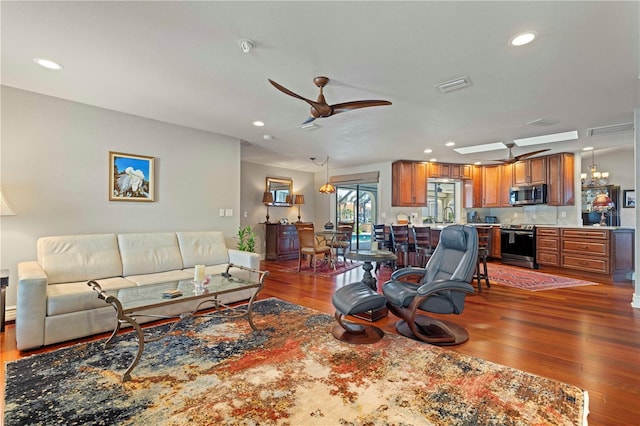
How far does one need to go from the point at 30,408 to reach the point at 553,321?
14.7 feet

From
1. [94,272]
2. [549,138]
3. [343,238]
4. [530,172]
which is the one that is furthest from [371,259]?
[530,172]

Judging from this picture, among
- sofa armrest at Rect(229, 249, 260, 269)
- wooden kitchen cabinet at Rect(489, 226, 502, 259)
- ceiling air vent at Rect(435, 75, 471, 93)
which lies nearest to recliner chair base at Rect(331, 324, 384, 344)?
sofa armrest at Rect(229, 249, 260, 269)

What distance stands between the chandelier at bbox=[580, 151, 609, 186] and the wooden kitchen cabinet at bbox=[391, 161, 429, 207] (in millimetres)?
3615

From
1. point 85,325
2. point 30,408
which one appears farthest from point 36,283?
point 30,408

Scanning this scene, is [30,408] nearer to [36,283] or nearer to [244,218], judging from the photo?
[36,283]

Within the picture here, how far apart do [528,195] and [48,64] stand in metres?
8.26

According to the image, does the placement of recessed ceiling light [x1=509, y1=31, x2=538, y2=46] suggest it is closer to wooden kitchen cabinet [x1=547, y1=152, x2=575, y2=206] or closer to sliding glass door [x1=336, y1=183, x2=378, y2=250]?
wooden kitchen cabinet [x1=547, y1=152, x2=575, y2=206]

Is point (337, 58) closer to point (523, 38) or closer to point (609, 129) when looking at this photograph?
point (523, 38)

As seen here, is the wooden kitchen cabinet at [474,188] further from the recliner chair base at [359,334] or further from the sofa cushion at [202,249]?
the sofa cushion at [202,249]

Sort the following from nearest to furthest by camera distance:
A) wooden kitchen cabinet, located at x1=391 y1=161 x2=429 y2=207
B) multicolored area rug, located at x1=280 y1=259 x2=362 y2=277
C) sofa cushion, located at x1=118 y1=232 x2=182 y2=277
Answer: sofa cushion, located at x1=118 y1=232 x2=182 y2=277
multicolored area rug, located at x1=280 y1=259 x2=362 y2=277
wooden kitchen cabinet, located at x1=391 y1=161 x2=429 y2=207

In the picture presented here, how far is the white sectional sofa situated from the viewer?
8.27ft

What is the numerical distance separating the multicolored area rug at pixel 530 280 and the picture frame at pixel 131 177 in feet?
18.4

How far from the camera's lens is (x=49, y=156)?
339 centimetres

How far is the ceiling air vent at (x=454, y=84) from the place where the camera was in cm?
288
